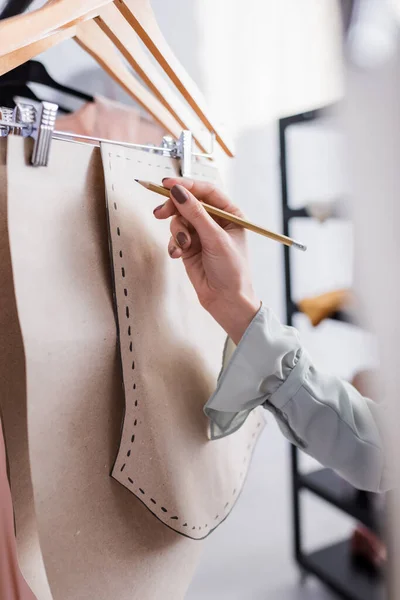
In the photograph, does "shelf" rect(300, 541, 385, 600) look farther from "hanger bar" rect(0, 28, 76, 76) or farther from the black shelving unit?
"hanger bar" rect(0, 28, 76, 76)

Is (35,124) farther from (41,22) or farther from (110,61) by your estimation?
(110,61)

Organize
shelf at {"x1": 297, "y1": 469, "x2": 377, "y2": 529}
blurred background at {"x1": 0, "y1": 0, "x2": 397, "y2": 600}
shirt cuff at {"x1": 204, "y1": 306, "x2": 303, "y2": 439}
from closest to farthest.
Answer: shirt cuff at {"x1": 204, "y1": 306, "x2": 303, "y2": 439} → blurred background at {"x1": 0, "y1": 0, "x2": 397, "y2": 600} → shelf at {"x1": 297, "y1": 469, "x2": 377, "y2": 529}

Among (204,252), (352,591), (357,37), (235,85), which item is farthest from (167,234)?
(352,591)

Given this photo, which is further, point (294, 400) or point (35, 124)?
point (294, 400)

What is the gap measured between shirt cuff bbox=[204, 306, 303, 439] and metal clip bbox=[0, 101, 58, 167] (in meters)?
0.25

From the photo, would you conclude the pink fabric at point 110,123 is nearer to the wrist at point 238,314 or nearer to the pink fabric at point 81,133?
the pink fabric at point 81,133

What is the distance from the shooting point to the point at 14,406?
42 cm

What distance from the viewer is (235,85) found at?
4.14 feet

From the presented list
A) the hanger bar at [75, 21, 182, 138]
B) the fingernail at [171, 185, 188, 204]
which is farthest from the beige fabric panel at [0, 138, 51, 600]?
the hanger bar at [75, 21, 182, 138]

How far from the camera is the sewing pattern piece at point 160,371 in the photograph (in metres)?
0.46

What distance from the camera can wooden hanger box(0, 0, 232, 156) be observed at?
1.29 ft

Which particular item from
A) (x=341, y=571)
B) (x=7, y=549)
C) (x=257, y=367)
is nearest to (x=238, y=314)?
(x=257, y=367)

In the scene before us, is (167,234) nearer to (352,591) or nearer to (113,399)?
(113,399)

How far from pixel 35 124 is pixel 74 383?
8.6 inches
